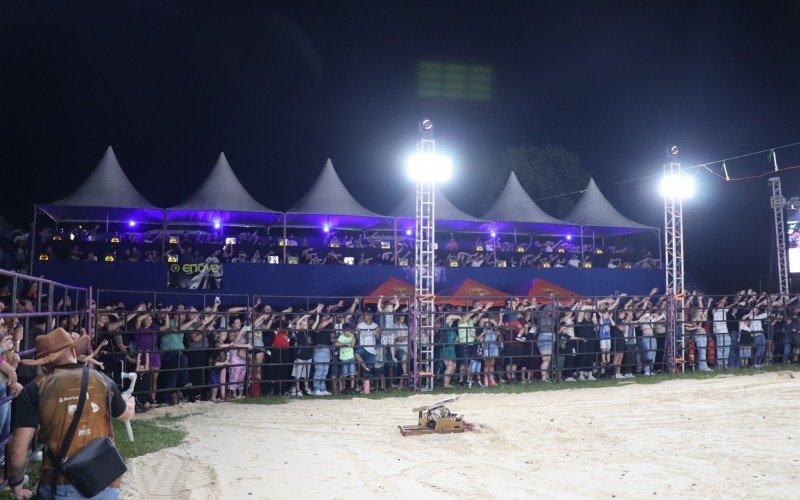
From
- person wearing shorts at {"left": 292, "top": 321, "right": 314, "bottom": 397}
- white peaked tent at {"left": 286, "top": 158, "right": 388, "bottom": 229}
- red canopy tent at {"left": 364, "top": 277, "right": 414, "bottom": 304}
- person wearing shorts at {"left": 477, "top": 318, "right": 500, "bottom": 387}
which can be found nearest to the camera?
person wearing shorts at {"left": 292, "top": 321, "right": 314, "bottom": 397}

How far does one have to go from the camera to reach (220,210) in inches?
816

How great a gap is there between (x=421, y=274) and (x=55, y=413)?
399 inches

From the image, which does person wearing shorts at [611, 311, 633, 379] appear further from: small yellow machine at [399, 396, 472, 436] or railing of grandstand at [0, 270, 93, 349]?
railing of grandstand at [0, 270, 93, 349]

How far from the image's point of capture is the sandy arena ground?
5.70 metres

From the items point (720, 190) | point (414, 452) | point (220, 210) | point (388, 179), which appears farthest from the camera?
point (388, 179)

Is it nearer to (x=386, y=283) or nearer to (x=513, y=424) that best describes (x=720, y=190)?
(x=386, y=283)

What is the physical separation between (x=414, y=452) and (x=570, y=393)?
5630 millimetres

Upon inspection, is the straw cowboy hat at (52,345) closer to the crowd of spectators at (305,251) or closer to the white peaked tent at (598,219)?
the crowd of spectators at (305,251)

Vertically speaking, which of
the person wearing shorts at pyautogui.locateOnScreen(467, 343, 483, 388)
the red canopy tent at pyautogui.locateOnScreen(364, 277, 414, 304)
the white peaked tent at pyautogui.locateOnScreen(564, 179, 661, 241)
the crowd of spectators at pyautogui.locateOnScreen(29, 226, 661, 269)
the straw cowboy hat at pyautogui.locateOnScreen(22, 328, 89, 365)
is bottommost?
the person wearing shorts at pyautogui.locateOnScreen(467, 343, 483, 388)

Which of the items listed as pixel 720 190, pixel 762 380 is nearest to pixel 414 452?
pixel 762 380

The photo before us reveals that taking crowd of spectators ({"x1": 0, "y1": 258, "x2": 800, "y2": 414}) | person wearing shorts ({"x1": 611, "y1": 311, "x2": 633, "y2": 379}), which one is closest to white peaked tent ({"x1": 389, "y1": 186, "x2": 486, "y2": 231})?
crowd of spectators ({"x1": 0, "y1": 258, "x2": 800, "y2": 414})

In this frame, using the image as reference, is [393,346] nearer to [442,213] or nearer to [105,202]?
[442,213]

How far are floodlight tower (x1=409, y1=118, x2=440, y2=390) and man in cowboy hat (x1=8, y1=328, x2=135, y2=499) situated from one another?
9143 millimetres

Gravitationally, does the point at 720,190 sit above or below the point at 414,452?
above
